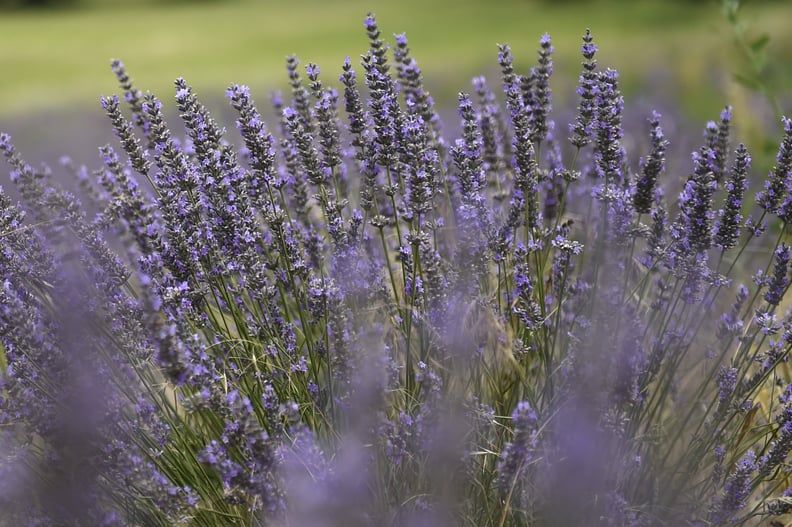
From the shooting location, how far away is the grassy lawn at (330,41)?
13.3 m

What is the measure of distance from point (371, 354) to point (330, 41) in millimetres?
15839

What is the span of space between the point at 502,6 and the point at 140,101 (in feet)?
65.5

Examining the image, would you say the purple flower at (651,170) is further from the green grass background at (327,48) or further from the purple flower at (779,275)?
the green grass background at (327,48)

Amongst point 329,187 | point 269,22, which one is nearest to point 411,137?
point 329,187

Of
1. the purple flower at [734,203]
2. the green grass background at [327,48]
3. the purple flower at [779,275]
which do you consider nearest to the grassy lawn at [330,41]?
the green grass background at [327,48]

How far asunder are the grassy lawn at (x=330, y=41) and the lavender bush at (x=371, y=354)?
8.58m

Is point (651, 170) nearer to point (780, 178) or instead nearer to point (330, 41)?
point (780, 178)

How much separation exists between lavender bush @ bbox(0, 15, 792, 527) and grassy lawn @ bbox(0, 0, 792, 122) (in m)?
8.58

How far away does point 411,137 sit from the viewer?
231cm

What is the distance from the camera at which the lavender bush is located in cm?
204

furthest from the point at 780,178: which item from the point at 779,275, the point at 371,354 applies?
the point at 371,354

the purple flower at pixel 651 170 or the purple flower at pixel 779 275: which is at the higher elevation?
the purple flower at pixel 651 170

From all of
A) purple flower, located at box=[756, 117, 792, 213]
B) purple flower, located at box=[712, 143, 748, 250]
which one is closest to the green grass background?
purple flower, located at box=[756, 117, 792, 213]

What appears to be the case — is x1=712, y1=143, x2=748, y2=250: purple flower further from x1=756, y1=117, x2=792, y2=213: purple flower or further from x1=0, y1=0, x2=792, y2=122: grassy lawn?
x1=0, y1=0, x2=792, y2=122: grassy lawn
